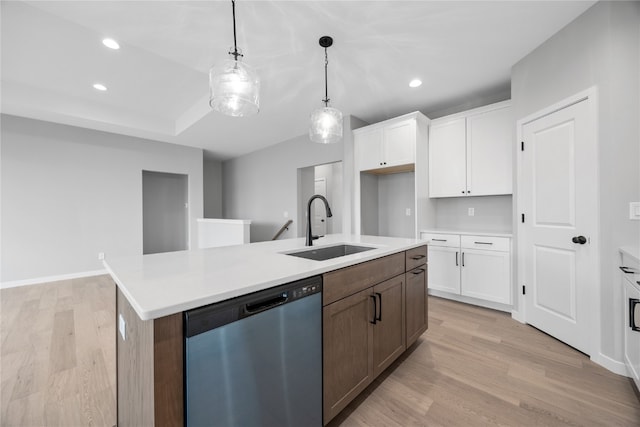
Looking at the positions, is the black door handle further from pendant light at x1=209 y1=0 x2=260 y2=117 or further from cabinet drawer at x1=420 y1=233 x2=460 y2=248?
pendant light at x1=209 y1=0 x2=260 y2=117

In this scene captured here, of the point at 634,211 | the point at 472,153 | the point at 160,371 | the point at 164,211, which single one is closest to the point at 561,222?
the point at 634,211

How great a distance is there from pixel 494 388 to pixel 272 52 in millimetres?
3217

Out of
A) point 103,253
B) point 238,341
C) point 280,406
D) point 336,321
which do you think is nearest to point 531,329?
point 336,321

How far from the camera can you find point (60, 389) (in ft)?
5.44

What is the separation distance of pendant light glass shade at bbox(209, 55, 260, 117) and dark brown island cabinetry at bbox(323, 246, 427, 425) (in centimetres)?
129

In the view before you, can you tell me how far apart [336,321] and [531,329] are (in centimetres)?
234

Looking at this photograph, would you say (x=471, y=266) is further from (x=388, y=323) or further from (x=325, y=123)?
(x=325, y=123)

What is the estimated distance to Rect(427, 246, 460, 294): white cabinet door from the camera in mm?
3145

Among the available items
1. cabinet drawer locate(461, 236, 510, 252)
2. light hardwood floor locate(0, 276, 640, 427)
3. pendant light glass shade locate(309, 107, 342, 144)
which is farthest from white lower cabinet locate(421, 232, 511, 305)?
pendant light glass shade locate(309, 107, 342, 144)

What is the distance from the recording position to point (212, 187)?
724cm

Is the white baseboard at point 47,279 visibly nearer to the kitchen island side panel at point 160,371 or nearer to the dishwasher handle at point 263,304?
the kitchen island side panel at point 160,371

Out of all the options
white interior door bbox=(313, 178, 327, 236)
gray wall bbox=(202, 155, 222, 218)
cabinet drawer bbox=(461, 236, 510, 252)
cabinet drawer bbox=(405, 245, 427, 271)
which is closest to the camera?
cabinet drawer bbox=(405, 245, 427, 271)

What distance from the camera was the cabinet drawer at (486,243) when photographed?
110 inches

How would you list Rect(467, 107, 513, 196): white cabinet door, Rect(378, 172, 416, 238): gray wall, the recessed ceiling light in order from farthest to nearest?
Rect(378, 172, 416, 238): gray wall → Rect(467, 107, 513, 196): white cabinet door → the recessed ceiling light
